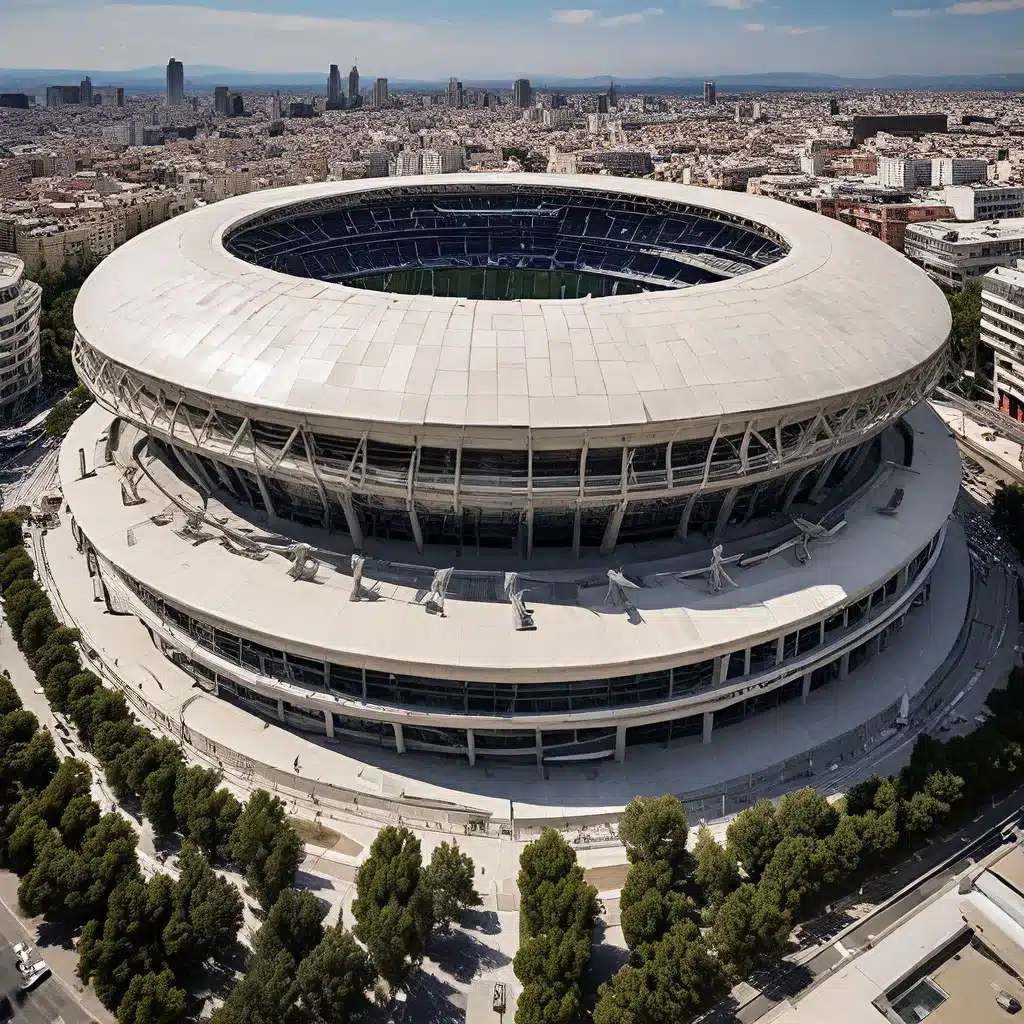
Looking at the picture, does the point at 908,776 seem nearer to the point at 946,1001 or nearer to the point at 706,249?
the point at 946,1001

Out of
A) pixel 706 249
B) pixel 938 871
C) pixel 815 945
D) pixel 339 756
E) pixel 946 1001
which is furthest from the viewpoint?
pixel 706 249

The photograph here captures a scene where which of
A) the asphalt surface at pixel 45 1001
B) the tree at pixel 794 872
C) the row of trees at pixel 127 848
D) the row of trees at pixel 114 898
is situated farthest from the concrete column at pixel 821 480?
the asphalt surface at pixel 45 1001

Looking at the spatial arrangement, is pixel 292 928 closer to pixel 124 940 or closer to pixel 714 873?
pixel 124 940

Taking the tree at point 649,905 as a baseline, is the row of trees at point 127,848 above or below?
below

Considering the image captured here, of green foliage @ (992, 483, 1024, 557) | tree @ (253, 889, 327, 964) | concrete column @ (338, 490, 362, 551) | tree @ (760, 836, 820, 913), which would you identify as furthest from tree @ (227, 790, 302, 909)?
green foliage @ (992, 483, 1024, 557)

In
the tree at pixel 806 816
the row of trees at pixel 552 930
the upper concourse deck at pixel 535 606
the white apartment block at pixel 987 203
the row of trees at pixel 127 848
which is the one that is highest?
the white apartment block at pixel 987 203

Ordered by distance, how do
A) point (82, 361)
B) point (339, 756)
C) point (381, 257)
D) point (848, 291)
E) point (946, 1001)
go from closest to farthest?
point (946, 1001), point (339, 756), point (848, 291), point (82, 361), point (381, 257)

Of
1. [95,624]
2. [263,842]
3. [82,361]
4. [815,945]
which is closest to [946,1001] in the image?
[815,945]

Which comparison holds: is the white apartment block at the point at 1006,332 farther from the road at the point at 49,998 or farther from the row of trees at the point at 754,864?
the road at the point at 49,998
